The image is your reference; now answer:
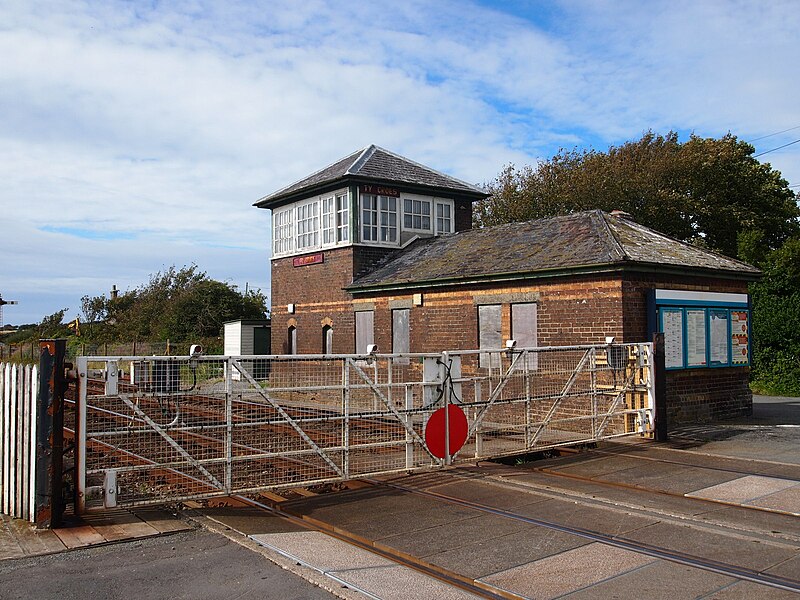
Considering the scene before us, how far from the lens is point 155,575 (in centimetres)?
589

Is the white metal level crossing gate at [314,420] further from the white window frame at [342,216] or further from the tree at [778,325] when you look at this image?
the tree at [778,325]

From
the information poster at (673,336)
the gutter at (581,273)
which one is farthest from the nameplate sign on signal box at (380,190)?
the information poster at (673,336)

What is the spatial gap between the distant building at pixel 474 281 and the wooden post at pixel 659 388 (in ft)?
3.47

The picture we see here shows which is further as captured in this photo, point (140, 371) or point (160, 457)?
point (160, 457)

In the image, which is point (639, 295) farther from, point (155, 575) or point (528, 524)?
point (155, 575)

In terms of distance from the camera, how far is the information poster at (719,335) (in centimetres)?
1541

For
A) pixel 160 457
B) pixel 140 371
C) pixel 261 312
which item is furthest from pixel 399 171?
pixel 261 312

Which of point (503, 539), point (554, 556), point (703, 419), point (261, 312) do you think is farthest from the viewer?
point (261, 312)

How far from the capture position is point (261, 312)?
45.1 meters

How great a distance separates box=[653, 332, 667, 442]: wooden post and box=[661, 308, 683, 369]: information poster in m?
1.67

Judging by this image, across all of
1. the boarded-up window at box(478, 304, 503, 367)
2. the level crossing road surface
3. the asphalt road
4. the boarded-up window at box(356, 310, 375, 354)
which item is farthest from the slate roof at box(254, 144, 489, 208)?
the asphalt road

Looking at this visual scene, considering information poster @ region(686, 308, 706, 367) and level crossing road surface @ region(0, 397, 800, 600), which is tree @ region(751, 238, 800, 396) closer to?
information poster @ region(686, 308, 706, 367)

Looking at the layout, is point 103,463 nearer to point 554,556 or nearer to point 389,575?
point 389,575

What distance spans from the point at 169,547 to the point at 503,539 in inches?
119
